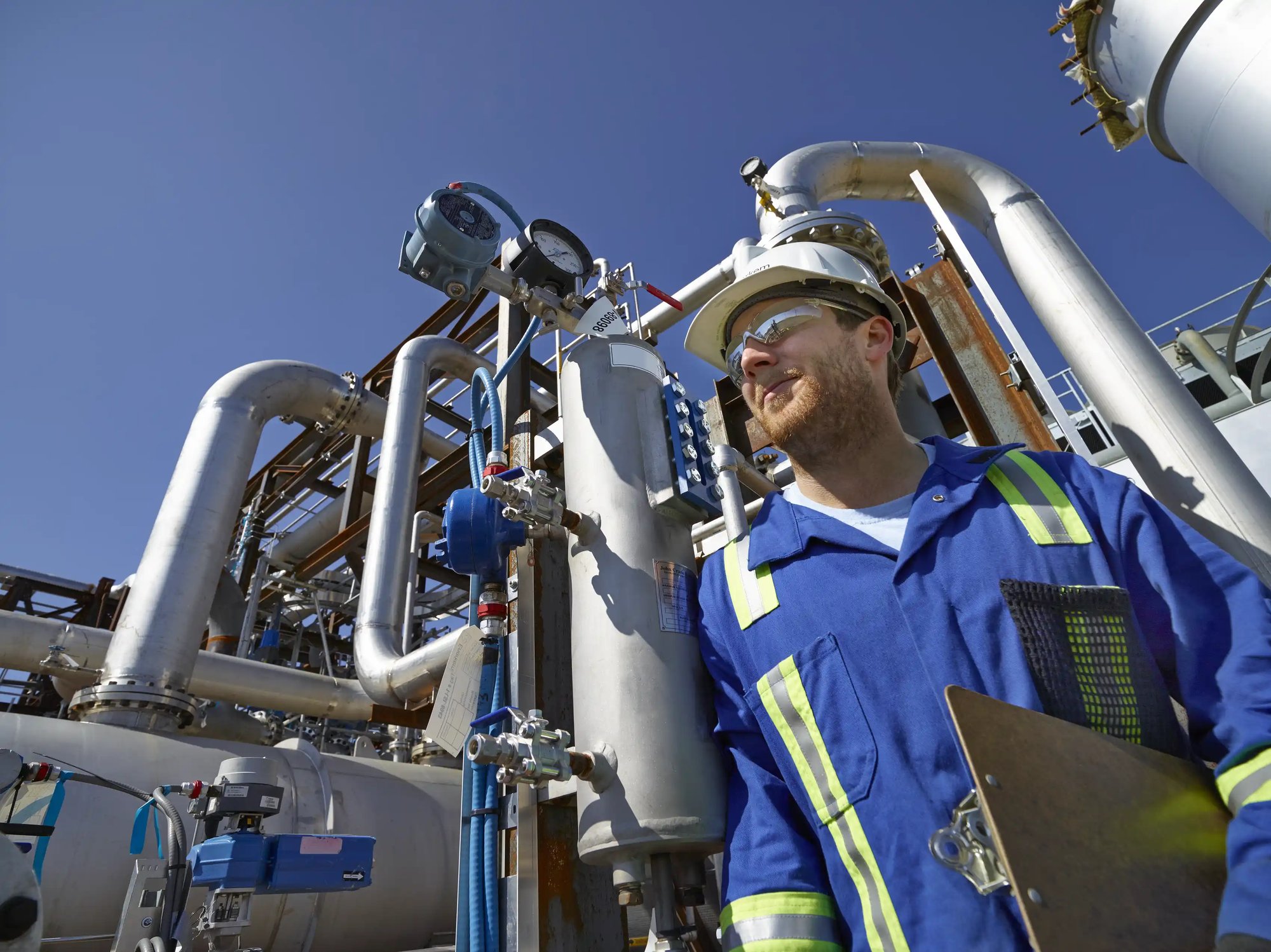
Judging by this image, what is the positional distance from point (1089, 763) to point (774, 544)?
671 millimetres

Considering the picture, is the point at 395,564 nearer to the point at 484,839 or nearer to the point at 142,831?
the point at 142,831

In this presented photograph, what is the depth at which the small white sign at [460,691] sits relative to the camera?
5.90 ft

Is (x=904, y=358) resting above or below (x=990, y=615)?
above

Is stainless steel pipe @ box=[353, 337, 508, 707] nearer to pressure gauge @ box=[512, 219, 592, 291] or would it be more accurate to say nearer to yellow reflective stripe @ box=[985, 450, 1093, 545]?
pressure gauge @ box=[512, 219, 592, 291]

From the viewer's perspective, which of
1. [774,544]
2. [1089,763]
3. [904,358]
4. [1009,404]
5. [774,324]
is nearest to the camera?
[1089,763]

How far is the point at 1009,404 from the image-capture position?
7.94ft

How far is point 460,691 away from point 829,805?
1.09 metres

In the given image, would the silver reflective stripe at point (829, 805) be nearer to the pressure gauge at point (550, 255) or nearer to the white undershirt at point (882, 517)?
the white undershirt at point (882, 517)

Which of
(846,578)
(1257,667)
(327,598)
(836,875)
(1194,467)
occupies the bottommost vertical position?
(836,875)

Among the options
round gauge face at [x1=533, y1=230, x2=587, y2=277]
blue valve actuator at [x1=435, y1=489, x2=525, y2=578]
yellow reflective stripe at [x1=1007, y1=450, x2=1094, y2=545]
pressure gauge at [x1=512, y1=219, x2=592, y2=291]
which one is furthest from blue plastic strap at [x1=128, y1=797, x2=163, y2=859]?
yellow reflective stripe at [x1=1007, y1=450, x2=1094, y2=545]

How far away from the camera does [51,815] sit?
240cm

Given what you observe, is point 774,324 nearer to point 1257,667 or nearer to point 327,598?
point 1257,667

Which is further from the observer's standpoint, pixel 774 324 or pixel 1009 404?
pixel 1009 404

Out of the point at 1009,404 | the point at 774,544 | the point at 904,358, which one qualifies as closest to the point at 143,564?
the point at 774,544
